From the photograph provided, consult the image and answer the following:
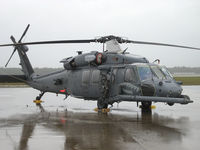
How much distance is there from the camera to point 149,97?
10.3 metres

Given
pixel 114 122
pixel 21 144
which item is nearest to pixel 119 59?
pixel 114 122

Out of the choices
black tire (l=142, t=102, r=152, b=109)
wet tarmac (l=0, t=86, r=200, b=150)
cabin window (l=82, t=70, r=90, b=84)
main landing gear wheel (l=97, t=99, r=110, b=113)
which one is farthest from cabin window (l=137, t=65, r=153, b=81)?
cabin window (l=82, t=70, r=90, b=84)

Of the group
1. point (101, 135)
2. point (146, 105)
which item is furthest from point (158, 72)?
point (101, 135)

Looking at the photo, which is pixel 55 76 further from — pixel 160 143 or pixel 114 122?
pixel 160 143

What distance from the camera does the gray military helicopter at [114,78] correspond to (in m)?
10.6

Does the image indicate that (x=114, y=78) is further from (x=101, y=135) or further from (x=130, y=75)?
(x=101, y=135)

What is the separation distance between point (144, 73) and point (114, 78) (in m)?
1.52

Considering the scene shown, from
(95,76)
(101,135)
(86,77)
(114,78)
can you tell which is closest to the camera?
(101,135)

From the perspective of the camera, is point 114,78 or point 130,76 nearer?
point 130,76

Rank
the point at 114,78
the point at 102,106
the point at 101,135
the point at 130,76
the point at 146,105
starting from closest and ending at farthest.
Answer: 1. the point at 101,135
2. the point at 130,76
3. the point at 146,105
4. the point at 114,78
5. the point at 102,106

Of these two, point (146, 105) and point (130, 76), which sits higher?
point (130, 76)

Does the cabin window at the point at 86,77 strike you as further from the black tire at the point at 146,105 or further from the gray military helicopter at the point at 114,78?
the black tire at the point at 146,105

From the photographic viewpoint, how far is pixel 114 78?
12156mm

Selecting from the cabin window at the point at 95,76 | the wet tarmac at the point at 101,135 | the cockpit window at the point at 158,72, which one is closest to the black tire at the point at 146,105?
the cockpit window at the point at 158,72
